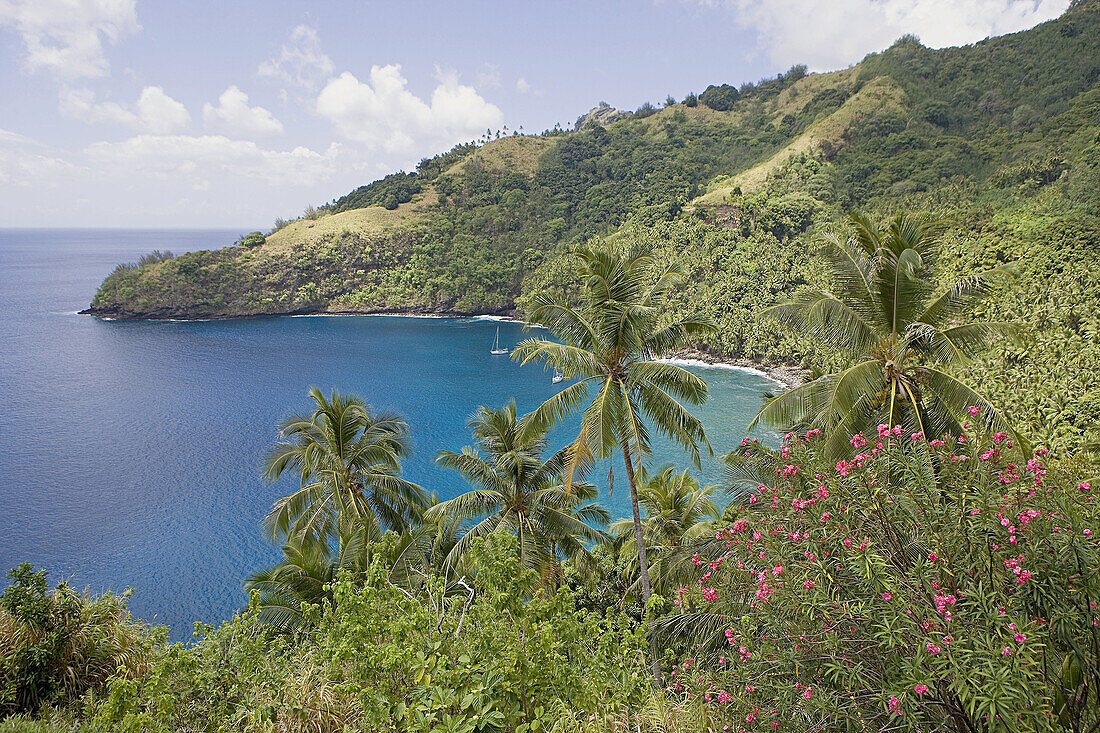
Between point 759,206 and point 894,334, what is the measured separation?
6345cm

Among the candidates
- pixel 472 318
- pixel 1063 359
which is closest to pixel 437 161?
pixel 472 318

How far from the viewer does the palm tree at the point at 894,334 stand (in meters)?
8.41

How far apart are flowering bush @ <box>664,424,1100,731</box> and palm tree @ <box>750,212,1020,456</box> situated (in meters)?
3.27

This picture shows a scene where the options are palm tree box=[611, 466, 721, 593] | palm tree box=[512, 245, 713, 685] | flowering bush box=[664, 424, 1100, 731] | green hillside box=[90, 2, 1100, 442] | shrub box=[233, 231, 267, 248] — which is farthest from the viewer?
shrub box=[233, 231, 267, 248]

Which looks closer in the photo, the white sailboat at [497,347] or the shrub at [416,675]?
the shrub at [416,675]

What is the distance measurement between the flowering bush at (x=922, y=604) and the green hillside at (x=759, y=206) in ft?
80.9

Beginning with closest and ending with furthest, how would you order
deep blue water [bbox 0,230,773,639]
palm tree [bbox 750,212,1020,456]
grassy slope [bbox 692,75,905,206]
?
1. palm tree [bbox 750,212,1020,456]
2. deep blue water [bbox 0,230,773,639]
3. grassy slope [bbox 692,75,905,206]

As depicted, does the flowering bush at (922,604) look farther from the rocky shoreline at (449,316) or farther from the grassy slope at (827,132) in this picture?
→ the grassy slope at (827,132)

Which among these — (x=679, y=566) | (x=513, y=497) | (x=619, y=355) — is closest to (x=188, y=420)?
(x=513, y=497)

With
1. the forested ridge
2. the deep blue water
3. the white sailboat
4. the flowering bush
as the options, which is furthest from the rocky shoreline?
the flowering bush

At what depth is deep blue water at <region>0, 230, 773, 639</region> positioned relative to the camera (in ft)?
76.3

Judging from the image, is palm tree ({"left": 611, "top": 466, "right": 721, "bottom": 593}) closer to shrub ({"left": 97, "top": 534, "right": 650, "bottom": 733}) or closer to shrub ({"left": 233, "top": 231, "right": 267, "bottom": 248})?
shrub ({"left": 97, "top": 534, "right": 650, "bottom": 733})

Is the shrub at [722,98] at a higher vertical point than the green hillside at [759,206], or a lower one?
higher

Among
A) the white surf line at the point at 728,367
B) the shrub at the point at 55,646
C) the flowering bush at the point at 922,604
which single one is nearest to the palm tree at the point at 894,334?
the flowering bush at the point at 922,604
